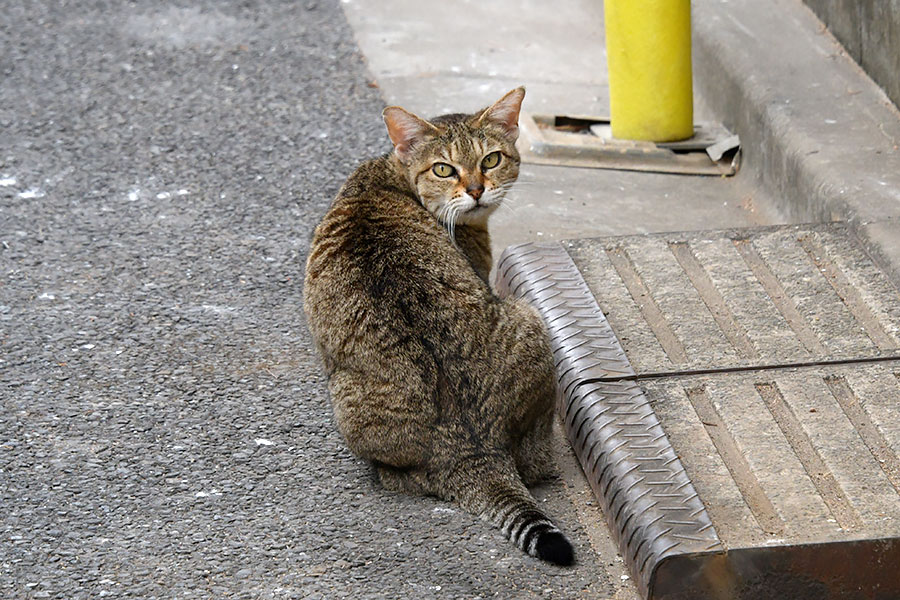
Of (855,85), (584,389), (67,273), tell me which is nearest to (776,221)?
(855,85)

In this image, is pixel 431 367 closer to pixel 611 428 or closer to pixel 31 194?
pixel 611 428

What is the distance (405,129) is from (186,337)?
1.20m

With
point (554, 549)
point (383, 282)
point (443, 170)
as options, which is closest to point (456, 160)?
point (443, 170)

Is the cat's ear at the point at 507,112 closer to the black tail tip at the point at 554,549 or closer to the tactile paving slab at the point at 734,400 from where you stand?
the tactile paving slab at the point at 734,400

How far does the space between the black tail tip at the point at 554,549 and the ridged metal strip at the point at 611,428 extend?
0.52 ft

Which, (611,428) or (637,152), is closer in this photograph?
(611,428)

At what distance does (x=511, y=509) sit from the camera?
340 cm

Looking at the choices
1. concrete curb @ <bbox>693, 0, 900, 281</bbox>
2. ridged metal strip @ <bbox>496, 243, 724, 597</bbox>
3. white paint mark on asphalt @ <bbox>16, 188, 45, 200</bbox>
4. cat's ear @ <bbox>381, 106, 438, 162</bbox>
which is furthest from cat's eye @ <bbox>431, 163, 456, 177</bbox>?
white paint mark on asphalt @ <bbox>16, 188, 45, 200</bbox>

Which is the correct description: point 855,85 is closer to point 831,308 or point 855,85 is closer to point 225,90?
point 831,308

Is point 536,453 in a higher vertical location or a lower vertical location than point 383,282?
lower

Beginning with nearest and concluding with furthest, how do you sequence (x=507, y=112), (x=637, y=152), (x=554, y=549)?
(x=554, y=549) → (x=507, y=112) → (x=637, y=152)

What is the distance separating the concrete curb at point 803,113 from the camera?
4.82 m

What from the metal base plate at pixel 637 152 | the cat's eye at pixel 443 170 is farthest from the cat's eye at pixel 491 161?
the metal base plate at pixel 637 152

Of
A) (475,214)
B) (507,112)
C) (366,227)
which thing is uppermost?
(507,112)
